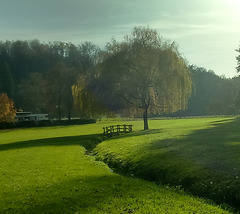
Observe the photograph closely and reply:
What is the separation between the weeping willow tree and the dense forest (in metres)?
63.1

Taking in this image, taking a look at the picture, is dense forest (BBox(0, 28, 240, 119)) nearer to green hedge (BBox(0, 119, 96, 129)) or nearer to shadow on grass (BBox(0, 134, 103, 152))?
green hedge (BBox(0, 119, 96, 129))

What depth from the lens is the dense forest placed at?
113188 mm

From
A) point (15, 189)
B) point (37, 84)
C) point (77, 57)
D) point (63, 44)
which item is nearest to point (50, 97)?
point (37, 84)

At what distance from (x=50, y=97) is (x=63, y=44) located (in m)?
61.1

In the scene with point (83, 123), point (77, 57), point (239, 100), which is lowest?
point (83, 123)

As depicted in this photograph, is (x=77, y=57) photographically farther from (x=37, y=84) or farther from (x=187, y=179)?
(x=187, y=179)

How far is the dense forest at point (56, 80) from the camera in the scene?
113 meters

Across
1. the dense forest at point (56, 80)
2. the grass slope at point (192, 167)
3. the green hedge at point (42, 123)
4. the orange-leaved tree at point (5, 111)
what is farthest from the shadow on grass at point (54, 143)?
the dense forest at point (56, 80)

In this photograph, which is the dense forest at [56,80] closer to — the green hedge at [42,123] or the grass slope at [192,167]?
the green hedge at [42,123]

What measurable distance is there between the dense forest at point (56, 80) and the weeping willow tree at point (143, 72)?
63080 mm

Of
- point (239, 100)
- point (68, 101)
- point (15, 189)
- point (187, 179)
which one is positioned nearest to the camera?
point (15, 189)

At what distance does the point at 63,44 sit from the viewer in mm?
167375

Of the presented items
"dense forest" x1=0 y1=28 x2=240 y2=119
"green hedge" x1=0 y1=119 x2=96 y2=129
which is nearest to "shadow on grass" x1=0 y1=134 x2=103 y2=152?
"green hedge" x1=0 y1=119 x2=96 y2=129

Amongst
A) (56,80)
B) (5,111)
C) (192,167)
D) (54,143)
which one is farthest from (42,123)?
(192,167)
